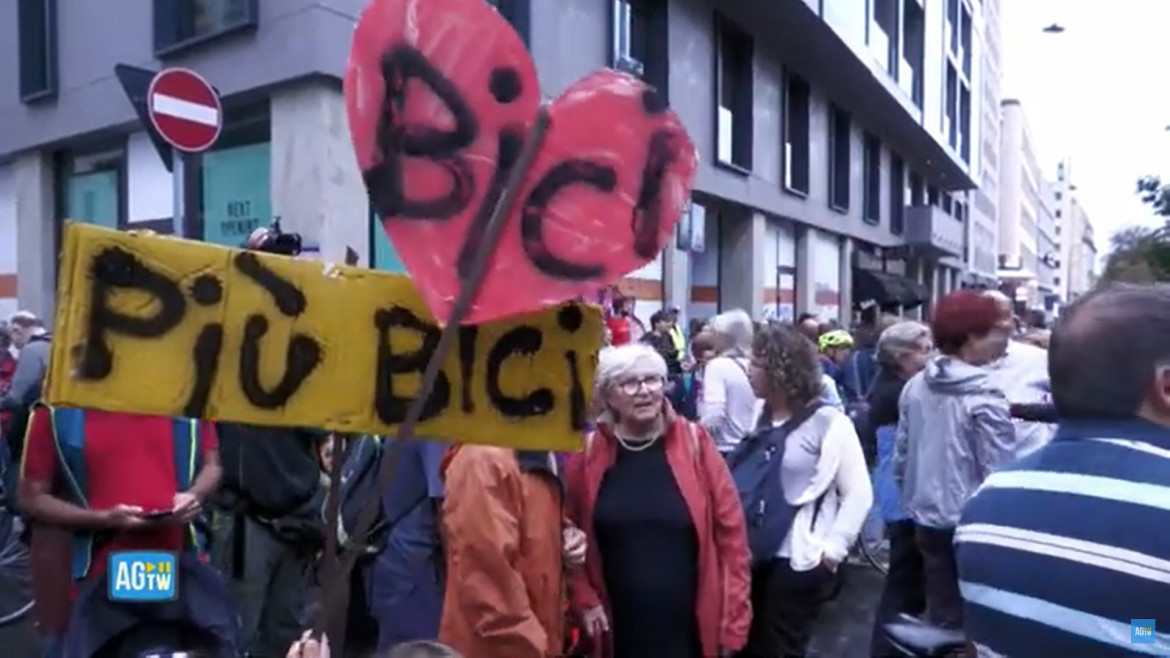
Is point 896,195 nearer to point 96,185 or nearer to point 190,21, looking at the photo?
point 96,185

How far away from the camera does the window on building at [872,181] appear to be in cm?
2734

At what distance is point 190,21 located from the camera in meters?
10.9

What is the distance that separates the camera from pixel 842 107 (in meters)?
24.2

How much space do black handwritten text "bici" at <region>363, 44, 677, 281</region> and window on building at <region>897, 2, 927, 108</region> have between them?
1024 inches

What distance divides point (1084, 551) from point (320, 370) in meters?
1.32

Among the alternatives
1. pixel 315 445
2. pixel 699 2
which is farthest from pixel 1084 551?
pixel 699 2

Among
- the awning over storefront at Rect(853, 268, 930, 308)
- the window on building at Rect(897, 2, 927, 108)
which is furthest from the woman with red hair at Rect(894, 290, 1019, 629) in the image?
the window on building at Rect(897, 2, 927, 108)

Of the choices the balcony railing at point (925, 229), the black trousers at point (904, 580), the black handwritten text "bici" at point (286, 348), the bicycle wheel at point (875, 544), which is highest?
the balcony railing at point (925, 229)

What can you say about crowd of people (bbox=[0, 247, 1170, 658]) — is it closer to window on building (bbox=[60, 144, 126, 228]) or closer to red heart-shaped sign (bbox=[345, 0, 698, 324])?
red heart-shaped sign (bbox=[345, 0, 698, 324])

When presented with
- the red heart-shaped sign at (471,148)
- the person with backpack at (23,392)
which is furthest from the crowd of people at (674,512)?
the person with backpack at (23,392)

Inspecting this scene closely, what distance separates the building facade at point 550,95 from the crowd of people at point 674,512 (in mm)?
771

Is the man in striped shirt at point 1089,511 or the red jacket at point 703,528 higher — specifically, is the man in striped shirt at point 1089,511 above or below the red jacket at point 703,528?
above

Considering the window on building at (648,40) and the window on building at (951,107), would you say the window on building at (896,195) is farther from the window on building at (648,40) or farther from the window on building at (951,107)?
the window on building at (648,40)

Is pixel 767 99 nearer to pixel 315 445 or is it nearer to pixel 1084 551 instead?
pixel 315 445
